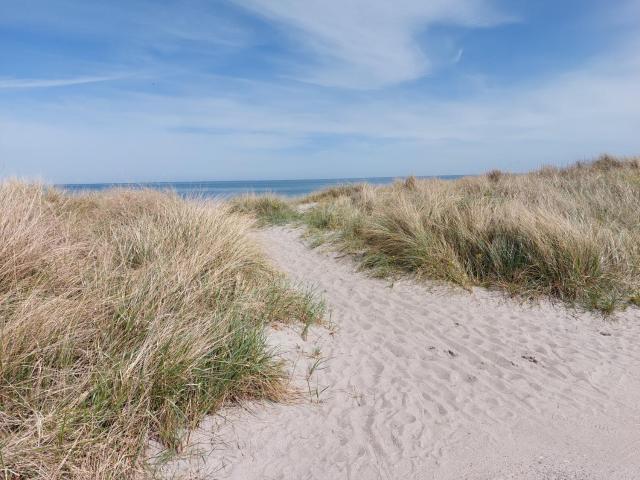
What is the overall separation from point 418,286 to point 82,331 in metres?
4.30

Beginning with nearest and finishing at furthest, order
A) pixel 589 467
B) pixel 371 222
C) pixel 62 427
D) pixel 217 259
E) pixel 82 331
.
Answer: pixel 62 427 → pixel 589 467 → pixel 82 331 → pixel 217 259 → pixel 371 222

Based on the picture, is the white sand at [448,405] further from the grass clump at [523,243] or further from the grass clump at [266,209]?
the grass clump at [266,209]

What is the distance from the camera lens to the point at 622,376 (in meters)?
3.46

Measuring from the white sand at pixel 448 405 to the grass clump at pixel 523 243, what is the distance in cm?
54

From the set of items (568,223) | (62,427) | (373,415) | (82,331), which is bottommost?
(373,415)

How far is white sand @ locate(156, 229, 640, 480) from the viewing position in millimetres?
2457

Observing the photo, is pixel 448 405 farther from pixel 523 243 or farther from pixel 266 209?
pixel 266 209

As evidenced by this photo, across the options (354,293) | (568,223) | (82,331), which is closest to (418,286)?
(354,293)

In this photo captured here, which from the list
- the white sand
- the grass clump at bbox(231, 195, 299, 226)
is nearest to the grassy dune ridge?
the white sand

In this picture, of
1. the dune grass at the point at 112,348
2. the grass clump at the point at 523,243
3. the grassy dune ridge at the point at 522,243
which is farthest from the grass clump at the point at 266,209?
the dune grass at the point at 112,348

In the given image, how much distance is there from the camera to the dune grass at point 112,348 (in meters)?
2.13

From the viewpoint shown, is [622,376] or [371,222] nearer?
[622,376]

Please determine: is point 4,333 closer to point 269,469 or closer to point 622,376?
point 269,469

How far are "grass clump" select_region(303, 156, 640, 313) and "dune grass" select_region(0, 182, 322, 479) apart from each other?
2.52 metres
